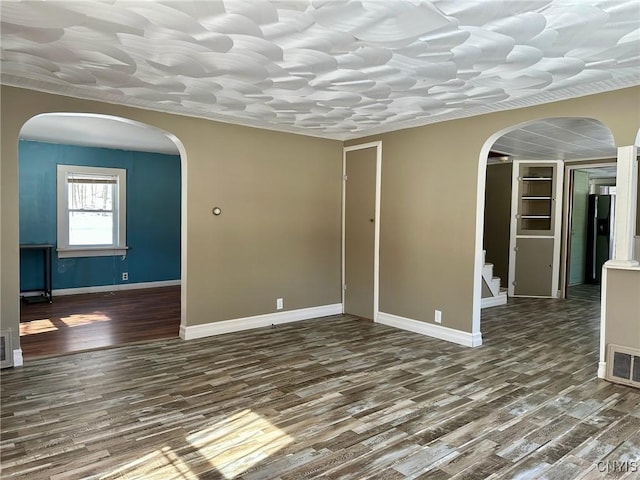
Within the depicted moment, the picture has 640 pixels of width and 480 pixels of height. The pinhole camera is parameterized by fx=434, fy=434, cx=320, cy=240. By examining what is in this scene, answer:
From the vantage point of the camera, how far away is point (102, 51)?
2795 millimetres

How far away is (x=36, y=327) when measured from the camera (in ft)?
16.0

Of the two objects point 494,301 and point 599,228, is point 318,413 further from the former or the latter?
point 599,228

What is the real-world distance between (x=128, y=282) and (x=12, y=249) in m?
4.07

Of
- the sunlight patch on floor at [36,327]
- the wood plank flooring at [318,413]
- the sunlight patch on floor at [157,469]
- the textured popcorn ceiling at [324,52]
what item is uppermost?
the textured popcorn ceiling at [324,52]

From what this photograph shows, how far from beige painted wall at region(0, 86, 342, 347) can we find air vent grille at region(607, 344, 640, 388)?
3181 millimetres

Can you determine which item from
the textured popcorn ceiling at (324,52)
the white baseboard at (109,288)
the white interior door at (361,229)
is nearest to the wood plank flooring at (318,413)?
the white interior door at (361,229)

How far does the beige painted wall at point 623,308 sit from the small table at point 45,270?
6.90 metres

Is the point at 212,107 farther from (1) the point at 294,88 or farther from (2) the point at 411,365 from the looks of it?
(2) the point at 411,365

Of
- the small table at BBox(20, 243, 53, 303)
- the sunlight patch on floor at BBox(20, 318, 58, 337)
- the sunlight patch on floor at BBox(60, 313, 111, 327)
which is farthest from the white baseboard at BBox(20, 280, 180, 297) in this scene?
the sunlight patch on floor at BBox(20, 318, 58, 337)

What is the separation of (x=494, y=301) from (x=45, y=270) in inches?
269

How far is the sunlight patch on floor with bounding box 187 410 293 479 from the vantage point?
2.30 m

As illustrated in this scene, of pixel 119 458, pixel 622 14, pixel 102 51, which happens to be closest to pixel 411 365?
pixel 119 458

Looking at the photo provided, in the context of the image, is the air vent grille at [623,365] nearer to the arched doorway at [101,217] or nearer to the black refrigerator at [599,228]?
the arched doorway at [101,217]

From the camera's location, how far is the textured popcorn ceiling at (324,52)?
224cm
